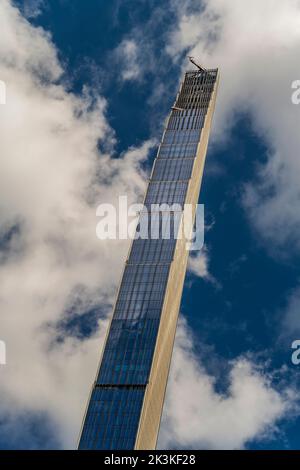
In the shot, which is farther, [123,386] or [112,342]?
[112,342]

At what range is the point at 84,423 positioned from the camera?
17225cm

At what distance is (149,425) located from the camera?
192 meters
